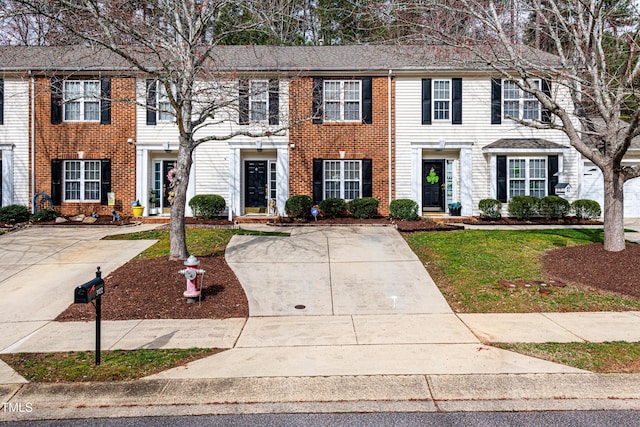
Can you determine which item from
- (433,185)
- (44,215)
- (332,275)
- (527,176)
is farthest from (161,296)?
(527,176)

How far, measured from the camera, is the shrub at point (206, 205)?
1545cm

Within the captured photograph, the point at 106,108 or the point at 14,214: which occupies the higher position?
the point at 106,108

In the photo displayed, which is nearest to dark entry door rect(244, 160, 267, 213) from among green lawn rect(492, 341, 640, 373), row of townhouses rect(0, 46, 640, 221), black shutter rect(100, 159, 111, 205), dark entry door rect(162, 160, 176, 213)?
row of townhouses rect(0, 46, 640, 221)

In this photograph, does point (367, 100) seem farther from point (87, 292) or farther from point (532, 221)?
point (87, 292)

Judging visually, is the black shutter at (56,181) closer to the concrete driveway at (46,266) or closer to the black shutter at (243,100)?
the concrete driveway at (46,266)

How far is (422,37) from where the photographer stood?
10.0 meters


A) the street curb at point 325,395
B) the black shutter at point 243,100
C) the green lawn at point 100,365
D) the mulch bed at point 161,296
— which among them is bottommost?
the street curb at point 325,395

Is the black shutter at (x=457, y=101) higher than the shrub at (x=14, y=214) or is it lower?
higher

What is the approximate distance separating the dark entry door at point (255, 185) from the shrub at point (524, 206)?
9222mm

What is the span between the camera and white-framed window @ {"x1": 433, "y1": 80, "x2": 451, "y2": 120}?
16.4 metres

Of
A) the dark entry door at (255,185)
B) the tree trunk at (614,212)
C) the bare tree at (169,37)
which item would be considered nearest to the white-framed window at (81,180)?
the dark entry door at (255,185)

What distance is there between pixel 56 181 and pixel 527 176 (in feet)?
57.4

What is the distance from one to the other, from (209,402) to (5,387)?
87.3 inches

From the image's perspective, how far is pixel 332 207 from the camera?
1578 centimetres
